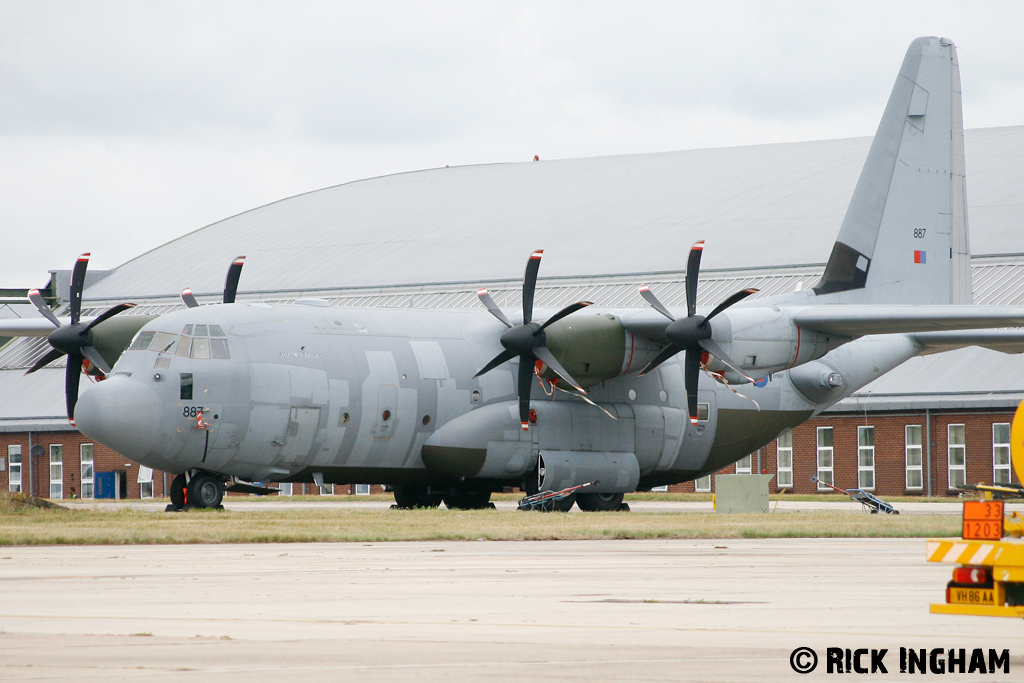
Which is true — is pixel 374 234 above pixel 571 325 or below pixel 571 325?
above

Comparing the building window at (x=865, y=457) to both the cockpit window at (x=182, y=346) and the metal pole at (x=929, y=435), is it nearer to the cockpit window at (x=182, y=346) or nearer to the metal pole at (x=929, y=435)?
the metal pole at (x=929, y=435)

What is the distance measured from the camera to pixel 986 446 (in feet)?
140

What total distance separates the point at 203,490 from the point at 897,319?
14.0 metres

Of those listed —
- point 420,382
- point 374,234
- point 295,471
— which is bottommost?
point 295,471

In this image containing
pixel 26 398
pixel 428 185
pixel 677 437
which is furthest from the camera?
pixel 428 185

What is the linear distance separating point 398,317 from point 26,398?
31317 millimetres

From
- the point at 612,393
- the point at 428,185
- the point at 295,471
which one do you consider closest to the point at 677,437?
the point at 612,393

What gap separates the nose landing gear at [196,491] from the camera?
26.4 meters

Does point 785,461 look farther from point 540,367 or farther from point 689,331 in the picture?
point 689,331

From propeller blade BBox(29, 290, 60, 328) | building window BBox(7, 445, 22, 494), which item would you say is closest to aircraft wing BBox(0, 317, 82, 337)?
propeller blade BBox(29, 290, 60, 328)

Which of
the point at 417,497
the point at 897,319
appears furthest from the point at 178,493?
the point at 897,319

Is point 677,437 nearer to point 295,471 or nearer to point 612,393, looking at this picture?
point 612,393

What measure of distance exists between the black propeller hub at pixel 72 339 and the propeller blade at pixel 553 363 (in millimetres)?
9847

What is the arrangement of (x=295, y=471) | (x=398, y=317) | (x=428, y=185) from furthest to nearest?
(x=428, y=185) < (x=398, y=317) < (x=295, y=471)
